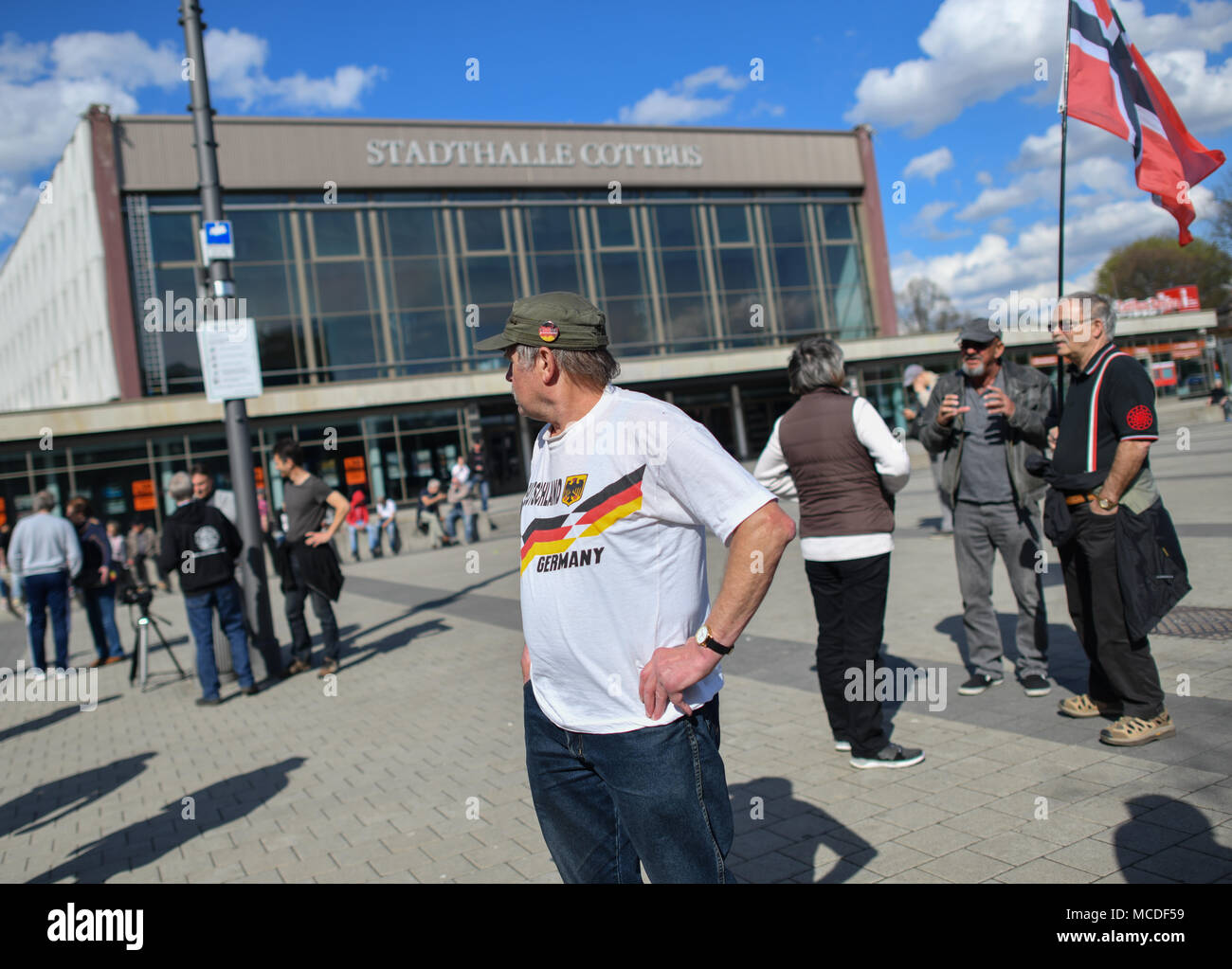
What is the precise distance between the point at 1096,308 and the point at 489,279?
2926 centimetres

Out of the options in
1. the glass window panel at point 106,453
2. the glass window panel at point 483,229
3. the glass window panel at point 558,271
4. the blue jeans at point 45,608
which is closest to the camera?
the blue jeans at point 45,608

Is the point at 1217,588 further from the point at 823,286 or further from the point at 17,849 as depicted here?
the point at 823,286

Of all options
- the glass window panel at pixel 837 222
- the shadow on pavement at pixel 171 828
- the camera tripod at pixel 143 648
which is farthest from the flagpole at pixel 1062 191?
the glass window panel at pixel 837 222

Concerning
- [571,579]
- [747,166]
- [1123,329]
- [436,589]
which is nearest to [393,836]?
[571,579]

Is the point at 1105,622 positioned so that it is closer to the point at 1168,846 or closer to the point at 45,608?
the point at 1168,846

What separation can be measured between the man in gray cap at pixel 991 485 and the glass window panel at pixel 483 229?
2882 centimetres

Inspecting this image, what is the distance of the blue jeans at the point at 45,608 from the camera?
9242 millimetres

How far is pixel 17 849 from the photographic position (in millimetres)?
4520

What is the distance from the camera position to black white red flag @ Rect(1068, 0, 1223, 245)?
A: 5117mm

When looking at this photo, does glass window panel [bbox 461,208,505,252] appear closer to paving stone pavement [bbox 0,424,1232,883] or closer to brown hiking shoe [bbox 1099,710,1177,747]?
paving stone pavement [bbox 0,424,1232,883]

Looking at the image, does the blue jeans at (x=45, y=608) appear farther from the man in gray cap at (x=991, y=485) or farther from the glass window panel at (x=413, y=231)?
the glass window panel at (x=413, y=231)

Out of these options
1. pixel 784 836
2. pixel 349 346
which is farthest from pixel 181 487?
pixel 349 346

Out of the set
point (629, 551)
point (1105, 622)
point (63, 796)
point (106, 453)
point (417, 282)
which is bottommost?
point (63, 796)

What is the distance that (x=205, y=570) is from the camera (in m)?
7.19
